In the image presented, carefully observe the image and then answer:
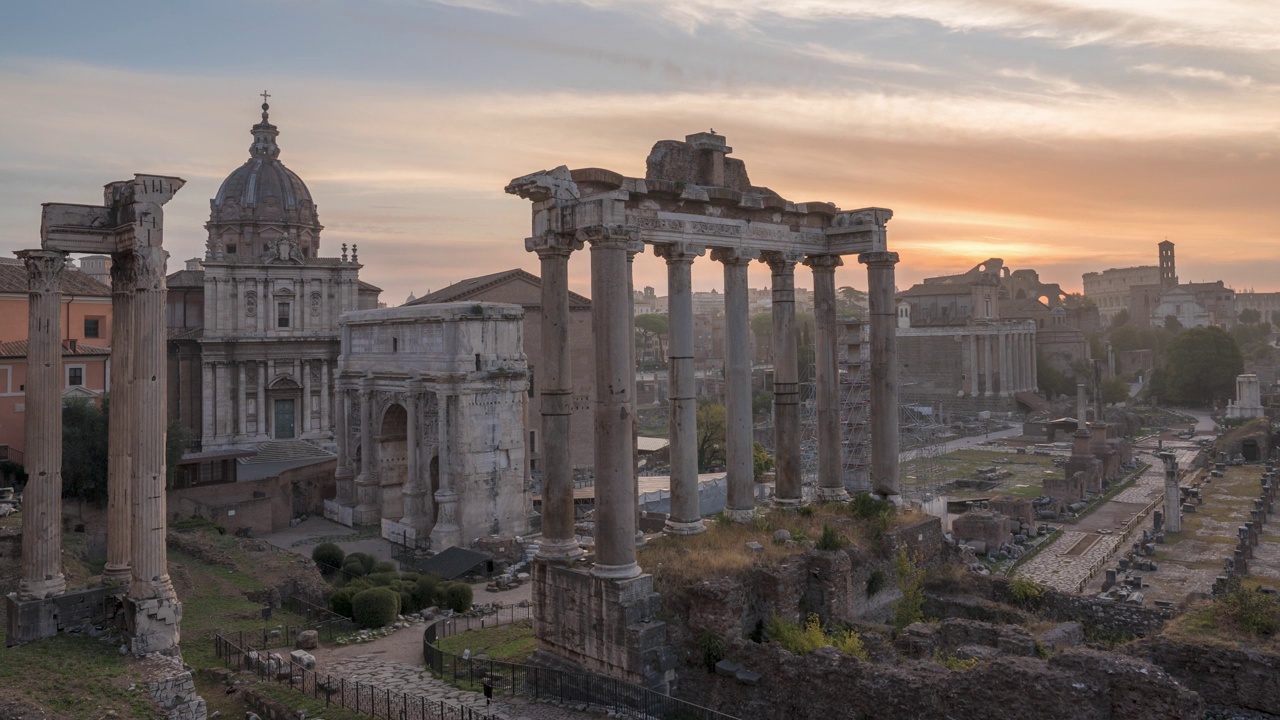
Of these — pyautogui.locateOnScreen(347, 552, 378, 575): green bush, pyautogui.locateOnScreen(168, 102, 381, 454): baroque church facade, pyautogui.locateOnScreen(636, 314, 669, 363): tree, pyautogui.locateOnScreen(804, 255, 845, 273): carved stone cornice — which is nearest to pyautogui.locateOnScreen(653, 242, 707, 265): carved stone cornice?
pyautogui.locateOnScreen(804, 255, 845, 273): carved stone cornice

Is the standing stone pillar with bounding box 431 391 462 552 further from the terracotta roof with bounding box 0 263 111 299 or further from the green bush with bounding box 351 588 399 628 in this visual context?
the terracotta roof with bounding box 0 263 111 299

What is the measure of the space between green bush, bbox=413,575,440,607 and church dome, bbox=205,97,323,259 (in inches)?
1095

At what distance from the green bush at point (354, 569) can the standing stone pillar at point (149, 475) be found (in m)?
10.5

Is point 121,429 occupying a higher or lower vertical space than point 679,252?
lower

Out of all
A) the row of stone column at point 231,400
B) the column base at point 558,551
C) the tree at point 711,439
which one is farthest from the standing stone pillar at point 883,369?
the row of stone column at point 231,400

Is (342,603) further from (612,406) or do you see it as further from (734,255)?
(734,255)

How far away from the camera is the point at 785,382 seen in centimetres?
1712

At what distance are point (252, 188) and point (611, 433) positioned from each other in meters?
39.5

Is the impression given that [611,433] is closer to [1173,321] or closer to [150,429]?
[150,429]

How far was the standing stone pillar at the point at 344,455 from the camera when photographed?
36625mm

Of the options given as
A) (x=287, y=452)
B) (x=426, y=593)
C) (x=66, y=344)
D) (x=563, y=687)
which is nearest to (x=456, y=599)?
(x=426, y=593)

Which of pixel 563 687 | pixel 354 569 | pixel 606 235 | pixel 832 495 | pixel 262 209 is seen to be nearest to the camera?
pixel 606 235

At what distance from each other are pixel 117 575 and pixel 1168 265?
189 m

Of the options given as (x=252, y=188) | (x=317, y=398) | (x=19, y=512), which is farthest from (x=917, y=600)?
(x=252, y=188)
